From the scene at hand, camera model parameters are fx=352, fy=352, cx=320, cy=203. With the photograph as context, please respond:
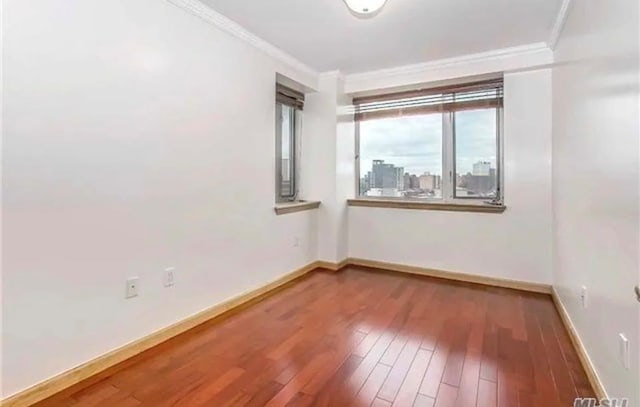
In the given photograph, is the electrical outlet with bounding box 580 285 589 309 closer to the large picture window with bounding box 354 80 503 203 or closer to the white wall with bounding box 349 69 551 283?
the white wall with bounding box 349 69 551 283

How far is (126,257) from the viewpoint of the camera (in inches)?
79.0

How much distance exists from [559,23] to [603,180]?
1.64 meters

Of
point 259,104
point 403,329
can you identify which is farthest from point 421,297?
point 259,104

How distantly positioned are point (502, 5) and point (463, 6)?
26cm

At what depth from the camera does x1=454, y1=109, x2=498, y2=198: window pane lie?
353 cm

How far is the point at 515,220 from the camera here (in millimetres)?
3301

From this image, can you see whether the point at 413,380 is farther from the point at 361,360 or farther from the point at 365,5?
the point at 365,5

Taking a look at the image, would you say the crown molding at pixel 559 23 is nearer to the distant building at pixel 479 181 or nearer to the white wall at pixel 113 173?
the distant building at pixel 479 181

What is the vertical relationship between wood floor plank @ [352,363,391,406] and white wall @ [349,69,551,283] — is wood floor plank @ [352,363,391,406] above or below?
below

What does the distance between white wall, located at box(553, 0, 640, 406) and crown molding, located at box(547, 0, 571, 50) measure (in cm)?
7

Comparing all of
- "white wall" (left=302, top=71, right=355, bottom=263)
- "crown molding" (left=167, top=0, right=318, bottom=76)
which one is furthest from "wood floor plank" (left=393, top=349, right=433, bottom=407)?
"crown molding" (left=167, top=0, right=318, bottom=76)

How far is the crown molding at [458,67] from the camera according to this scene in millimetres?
3090

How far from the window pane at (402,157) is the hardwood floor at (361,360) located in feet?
4.69

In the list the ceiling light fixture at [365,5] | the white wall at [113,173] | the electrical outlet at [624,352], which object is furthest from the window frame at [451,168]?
the electrical outlet at [624,352]
